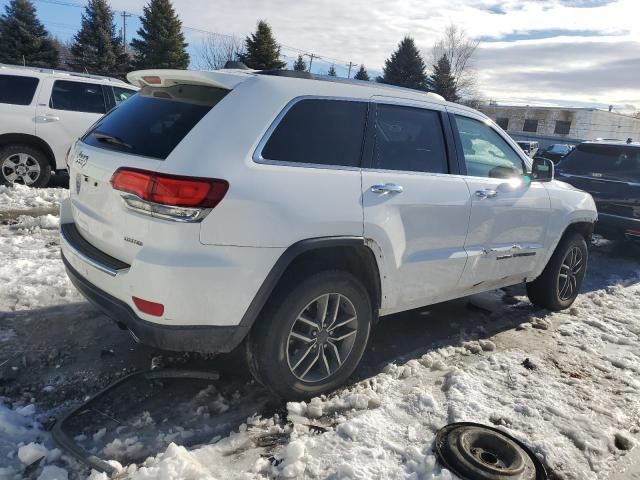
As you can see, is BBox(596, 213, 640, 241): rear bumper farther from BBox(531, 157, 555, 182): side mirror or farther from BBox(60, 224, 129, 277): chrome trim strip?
BBox(60, 224, 129, 277): chrome trim strip

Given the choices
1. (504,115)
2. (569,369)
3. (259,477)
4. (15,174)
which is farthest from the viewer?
(504,115)

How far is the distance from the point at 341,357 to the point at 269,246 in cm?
106

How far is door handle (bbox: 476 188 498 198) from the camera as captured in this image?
388cm

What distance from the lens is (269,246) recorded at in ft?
8.90

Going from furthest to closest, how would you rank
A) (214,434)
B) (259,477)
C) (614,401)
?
(614,401) → (214,434) → (259,477)

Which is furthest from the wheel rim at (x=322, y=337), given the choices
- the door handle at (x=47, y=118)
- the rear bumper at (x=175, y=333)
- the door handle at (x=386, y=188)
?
the door handle at (x=47, y=118)

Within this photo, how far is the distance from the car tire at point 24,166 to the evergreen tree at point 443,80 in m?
50.0

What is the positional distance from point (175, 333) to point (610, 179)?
23.9ft

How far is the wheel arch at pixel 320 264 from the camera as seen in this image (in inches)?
109

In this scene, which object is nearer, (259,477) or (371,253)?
(259,477)

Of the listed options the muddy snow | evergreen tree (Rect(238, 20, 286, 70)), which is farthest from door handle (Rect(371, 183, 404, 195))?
evergreen tree (Rect(238, 20, 286, 70))

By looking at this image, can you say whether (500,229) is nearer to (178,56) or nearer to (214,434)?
(214,434)

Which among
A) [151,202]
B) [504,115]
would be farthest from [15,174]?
[504,115]

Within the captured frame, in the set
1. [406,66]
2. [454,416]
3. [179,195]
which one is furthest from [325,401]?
[406,66]
